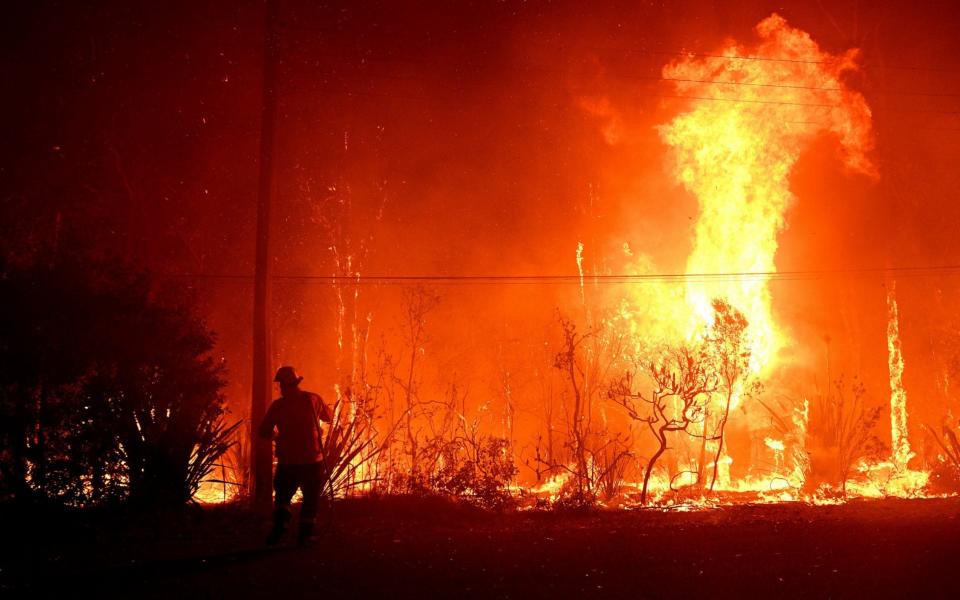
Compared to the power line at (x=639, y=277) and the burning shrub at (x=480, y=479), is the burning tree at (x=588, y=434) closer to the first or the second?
the burning shrub at (x=480, y=479)

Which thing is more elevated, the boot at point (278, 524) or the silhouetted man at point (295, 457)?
the silhouetted man at point (295, 457)

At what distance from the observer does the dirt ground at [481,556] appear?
615 centimetres

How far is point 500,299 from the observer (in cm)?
3678

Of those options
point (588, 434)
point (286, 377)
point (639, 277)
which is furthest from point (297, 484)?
point (639, 277)

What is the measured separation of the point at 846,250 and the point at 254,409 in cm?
3645

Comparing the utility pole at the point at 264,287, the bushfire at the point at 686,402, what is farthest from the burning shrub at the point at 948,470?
the utility pole at the point at 264,287

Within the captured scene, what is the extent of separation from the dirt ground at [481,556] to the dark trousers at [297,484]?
0.47 metres

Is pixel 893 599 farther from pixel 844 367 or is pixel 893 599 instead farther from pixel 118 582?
pixel 844 367

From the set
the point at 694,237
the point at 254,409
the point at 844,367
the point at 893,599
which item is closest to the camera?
the point at 893,599

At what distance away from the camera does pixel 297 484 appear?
7992 mm

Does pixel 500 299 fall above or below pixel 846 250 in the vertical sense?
below

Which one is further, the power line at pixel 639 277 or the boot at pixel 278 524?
the power line at pixel 639 277

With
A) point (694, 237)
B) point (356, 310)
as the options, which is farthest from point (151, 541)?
point (356, 310)

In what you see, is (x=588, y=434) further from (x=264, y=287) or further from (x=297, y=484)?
(x=297, y=484)
